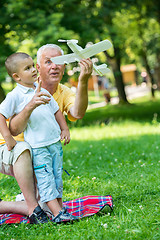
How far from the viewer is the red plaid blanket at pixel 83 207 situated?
336 centimetres

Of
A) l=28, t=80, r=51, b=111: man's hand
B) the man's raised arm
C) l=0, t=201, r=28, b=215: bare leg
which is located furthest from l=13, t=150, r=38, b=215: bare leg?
the man's raised arm

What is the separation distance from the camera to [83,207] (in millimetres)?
3523

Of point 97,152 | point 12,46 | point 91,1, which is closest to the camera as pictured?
point 97,152

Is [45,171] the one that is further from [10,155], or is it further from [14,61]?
[14,61]

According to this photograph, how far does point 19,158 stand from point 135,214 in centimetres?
114

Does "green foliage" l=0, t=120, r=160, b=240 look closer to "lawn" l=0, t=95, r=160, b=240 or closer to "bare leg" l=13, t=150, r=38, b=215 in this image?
"lawn" l=0, t=95, r=160, b=240

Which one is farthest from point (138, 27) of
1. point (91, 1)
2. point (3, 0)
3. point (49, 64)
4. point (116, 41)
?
point (49, 64)

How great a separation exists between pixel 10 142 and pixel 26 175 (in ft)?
1.07

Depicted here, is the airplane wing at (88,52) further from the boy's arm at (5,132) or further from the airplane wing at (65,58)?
the boy's arm at (5,132)

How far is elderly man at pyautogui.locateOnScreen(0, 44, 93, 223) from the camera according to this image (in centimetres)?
307

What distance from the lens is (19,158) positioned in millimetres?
3141

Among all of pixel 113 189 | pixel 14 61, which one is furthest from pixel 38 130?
pixel 113 189

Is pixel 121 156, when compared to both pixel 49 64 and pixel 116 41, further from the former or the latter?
pixel 116 41

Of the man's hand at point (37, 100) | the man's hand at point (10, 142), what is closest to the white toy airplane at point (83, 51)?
the man's hand at point (37, 100)
